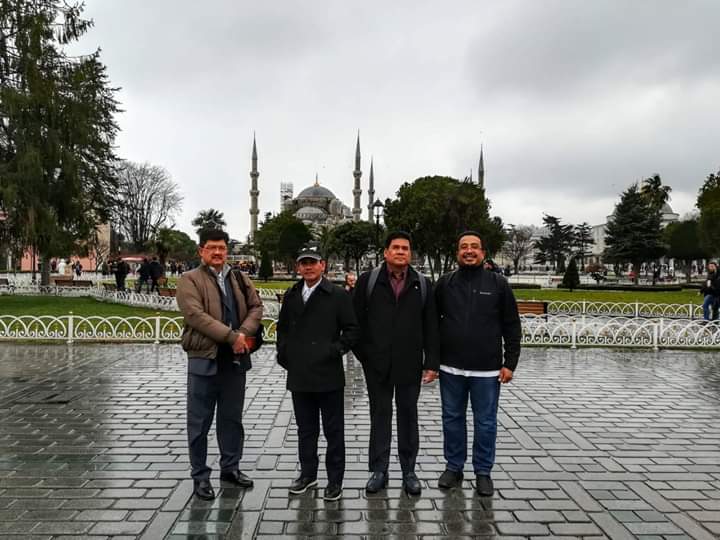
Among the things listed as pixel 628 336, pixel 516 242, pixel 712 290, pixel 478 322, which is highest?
pixel 516 242

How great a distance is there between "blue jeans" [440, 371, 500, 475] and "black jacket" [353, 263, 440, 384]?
0.90 ft

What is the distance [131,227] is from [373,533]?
170 feet

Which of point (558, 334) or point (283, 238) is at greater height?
point (283, 238)

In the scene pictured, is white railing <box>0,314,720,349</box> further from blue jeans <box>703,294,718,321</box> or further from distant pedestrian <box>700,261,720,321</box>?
blue jeans <box>703,294,718,321</box>

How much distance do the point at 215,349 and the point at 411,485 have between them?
1.72 metres

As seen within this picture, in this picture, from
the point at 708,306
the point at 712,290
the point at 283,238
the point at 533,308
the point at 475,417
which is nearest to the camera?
the point at 475,417

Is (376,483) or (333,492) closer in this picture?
(333,492)

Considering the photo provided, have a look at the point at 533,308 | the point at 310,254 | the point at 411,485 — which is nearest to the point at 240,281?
the point at 310,254

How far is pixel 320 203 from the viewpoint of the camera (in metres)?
104

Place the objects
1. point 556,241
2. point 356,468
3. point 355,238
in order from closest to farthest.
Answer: point 356,468, point 355,238, point 556,241

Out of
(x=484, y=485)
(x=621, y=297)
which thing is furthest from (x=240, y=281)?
(x=621, y=297)

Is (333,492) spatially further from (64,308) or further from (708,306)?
(64,308)

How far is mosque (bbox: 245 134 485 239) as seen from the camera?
86938mm

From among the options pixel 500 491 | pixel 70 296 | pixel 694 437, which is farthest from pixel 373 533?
pixel 70 296
